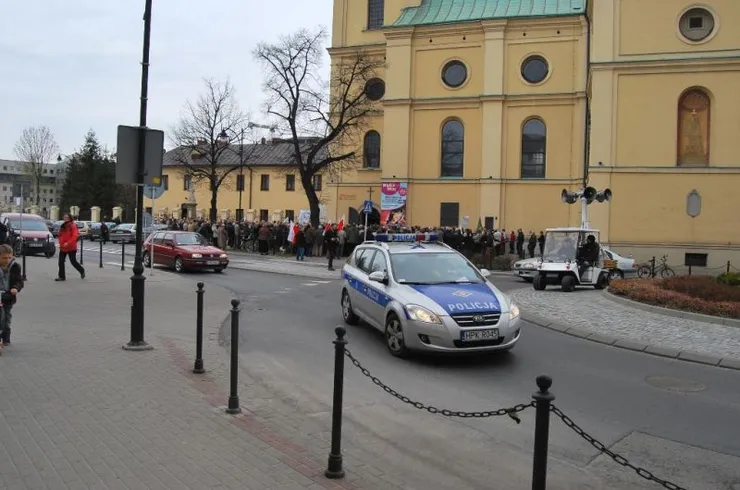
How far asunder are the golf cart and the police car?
830 centimetres

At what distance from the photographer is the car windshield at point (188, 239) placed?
23934mm

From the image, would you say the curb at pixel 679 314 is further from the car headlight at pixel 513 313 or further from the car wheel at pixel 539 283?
the car headlight at pixel 513 313

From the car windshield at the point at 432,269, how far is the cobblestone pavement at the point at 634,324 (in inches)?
118

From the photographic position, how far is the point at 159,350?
8.88m

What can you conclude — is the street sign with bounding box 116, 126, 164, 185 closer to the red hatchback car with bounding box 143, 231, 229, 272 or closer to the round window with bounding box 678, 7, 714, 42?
the red hatchback car with bounding box 143, 231, 229, 272

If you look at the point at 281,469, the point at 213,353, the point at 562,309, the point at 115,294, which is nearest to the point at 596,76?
the point at 562,309

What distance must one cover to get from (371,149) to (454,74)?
8.59 meters

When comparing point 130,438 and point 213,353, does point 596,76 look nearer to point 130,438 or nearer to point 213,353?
point 213,353

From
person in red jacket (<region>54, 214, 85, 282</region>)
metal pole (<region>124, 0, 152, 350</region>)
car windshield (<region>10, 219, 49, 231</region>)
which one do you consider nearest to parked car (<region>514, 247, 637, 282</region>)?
person in red jacket (<region>54, 214, 85, 282</region>)

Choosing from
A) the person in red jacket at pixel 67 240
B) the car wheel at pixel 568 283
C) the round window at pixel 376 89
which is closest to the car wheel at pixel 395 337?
the car wheel at pixel 568 283

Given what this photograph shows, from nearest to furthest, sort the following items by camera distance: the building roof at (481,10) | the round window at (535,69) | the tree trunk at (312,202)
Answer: the tree trunk at (312,202) → the round window at (535,69) → the building roof at (481,10)

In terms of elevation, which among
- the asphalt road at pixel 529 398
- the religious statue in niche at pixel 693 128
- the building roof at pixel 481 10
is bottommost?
the asphalt road at pixel 529 398

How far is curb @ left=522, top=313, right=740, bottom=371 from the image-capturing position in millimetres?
9383

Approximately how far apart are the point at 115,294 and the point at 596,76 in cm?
2810
